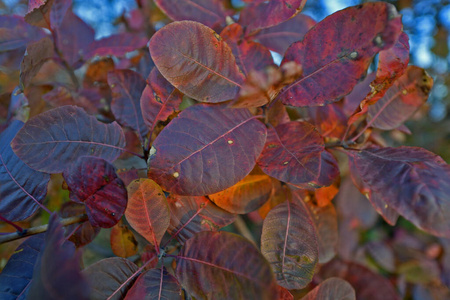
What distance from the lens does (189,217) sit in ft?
2.12

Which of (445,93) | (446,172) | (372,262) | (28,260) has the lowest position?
(372,262)

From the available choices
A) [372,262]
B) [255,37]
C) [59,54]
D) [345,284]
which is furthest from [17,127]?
[372,262]

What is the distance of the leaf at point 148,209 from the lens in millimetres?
579

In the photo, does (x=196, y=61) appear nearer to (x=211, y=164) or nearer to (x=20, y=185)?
(x=211, y=164)

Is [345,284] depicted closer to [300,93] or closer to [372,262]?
[300,93]

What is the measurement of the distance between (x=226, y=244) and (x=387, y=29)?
0.43m

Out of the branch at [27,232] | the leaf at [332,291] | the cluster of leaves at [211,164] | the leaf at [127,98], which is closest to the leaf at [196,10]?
the cluster of leaves at [211,164]

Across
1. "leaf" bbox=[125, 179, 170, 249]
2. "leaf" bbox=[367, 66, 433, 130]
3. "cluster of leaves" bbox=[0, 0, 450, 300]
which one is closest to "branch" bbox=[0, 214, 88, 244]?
"cluster of leaves" bbox=[0, 0, 450, 300]

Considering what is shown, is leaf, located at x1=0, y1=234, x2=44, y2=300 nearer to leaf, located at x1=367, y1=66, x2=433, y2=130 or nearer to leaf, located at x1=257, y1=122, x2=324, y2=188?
leaf, located at x1=257, y1=122, x2=324, y2=188

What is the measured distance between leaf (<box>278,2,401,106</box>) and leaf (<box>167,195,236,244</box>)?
0.28 m

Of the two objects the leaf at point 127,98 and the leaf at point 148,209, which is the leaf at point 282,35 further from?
the leaf at point 148,209

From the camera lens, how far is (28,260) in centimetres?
61

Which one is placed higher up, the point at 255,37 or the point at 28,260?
the point at 255,37

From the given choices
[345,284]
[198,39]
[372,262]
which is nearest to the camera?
[198,39]
